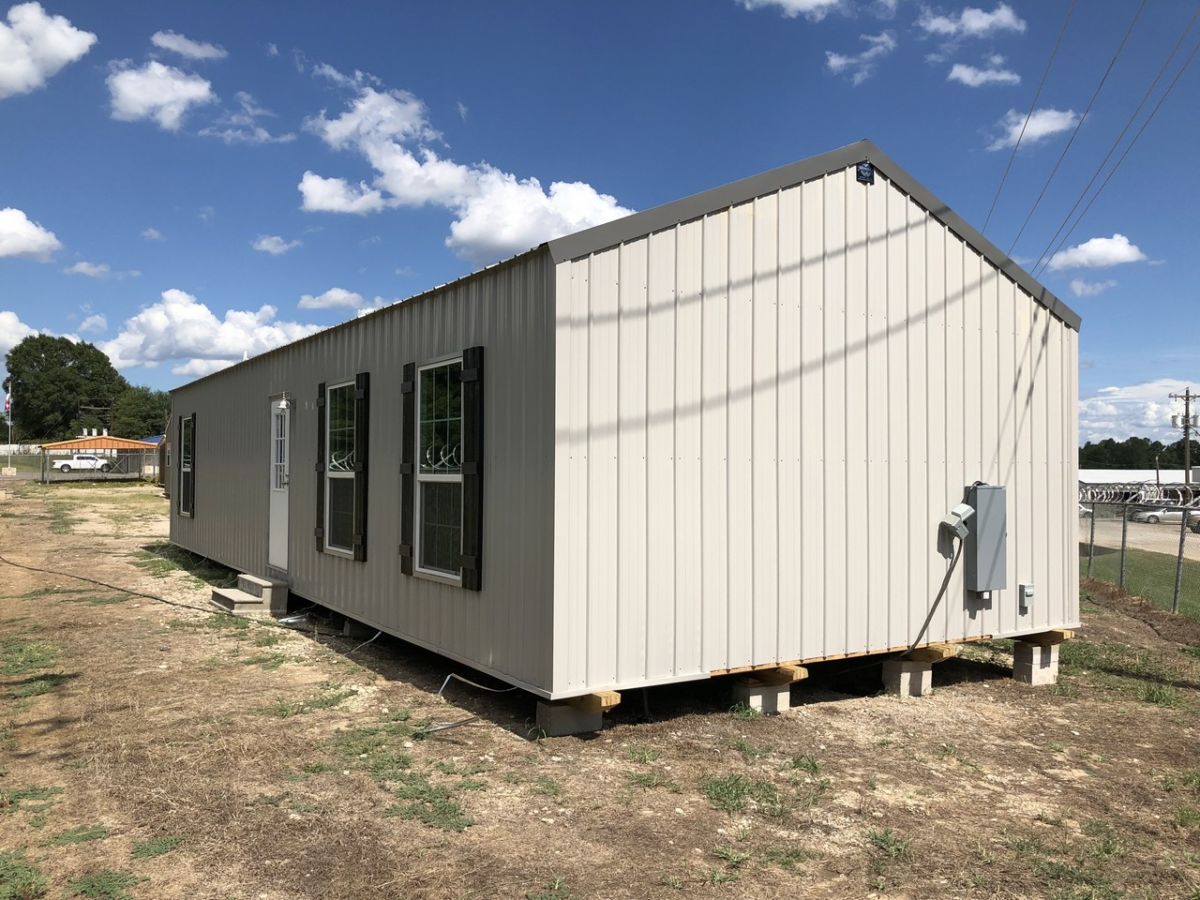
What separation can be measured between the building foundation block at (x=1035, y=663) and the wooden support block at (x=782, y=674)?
243 cm

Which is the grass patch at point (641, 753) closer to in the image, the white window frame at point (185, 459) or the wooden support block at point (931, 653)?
the wooden support block at point (931, 653)

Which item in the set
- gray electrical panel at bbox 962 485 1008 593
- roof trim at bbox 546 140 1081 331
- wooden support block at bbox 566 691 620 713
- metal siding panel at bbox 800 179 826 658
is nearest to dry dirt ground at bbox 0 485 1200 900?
wooden support block at bbox 566 691 620 713

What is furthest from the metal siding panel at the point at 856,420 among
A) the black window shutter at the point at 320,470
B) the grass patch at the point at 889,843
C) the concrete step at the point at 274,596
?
the concrete step at the point at 274,596

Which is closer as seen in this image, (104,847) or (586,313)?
(104,847)

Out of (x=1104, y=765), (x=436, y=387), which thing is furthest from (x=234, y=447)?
(x=1104, y=765)

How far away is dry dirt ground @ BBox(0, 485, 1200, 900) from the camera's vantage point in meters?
3.25

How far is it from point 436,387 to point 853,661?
13.1 ft

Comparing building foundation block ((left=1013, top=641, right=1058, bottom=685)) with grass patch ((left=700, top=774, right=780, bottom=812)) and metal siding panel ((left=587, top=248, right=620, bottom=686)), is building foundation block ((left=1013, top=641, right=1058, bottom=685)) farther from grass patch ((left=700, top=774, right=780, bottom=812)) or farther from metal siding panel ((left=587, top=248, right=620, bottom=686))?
metal siding panel ((left=587, top=248, right=620, bottom=686))

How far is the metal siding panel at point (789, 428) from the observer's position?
549cm

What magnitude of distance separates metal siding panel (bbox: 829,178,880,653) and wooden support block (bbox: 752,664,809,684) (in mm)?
537

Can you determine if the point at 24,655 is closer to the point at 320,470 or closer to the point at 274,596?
the point at 274,596

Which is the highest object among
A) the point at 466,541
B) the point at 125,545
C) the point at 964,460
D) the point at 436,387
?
the point at 436,387

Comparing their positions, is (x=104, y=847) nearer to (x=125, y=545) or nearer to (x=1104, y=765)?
(x=1104, y=765)

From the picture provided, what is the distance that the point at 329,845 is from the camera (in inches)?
136
